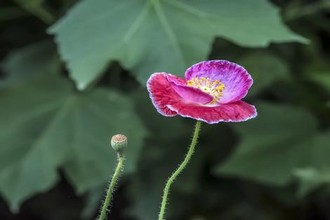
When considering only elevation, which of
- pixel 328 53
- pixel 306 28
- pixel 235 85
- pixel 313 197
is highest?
pixel 235 85

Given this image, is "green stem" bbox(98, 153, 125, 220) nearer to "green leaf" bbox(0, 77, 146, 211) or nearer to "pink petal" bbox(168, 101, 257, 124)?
"pink petal" bbox(168, 101, 257, 124)

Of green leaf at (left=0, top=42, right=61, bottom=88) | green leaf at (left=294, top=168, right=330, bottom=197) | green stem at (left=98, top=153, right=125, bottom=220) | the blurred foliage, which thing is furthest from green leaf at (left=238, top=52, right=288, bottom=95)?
green stem at (left=98, top=153, right=125, bottom=220)

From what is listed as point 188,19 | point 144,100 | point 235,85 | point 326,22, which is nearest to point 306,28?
point 326,22

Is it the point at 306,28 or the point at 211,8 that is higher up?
the point at 211,8

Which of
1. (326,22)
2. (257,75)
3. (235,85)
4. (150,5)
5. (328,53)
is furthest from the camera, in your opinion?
(328,53)

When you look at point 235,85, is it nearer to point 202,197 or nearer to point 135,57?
point 135,57

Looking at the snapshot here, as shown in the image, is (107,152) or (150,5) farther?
(107,152)

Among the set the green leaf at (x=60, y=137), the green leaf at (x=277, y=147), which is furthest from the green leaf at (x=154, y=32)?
the green leaf at (x=277, y=147)
